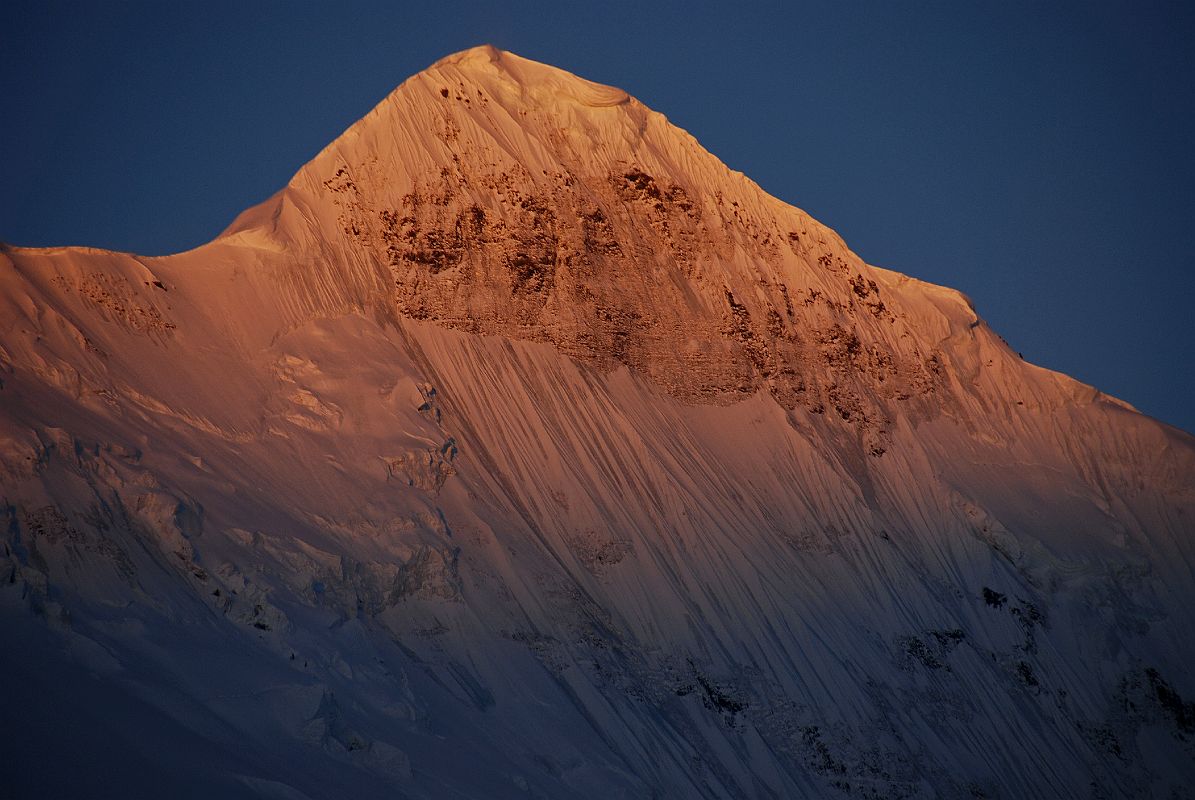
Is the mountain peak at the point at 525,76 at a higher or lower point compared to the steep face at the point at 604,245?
higher

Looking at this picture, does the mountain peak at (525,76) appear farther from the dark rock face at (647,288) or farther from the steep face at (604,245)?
the dark rock face at (647,288)

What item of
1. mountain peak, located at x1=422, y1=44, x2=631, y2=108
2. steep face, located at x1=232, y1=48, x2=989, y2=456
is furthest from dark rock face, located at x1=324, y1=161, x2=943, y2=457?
mountain peak, located at x1=422, y1=44, x2=631, y2=108

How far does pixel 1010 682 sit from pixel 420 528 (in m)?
22.4

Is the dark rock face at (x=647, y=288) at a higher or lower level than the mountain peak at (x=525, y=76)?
lower

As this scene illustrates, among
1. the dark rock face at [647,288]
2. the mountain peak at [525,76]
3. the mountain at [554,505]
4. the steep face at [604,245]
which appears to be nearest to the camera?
the mountain at [554,505]

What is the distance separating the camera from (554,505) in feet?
149

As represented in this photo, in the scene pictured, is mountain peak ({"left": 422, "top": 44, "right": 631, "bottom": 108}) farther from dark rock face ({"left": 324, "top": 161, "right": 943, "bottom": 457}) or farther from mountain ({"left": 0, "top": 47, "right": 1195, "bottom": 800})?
dark rock face ({"left": 324, "top": 161, "right": 943, "bottom": 457})

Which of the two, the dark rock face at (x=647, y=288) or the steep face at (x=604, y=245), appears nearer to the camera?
the dark rock face at (x=647, y=288)

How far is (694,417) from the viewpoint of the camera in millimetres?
52156

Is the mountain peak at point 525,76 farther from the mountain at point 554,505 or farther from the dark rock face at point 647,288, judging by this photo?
the dark rock face at point 647,288

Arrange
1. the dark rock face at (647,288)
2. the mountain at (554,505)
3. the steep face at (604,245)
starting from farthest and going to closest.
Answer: the steep face at (604,245)
the dark rock face at (647,288)
the mountain at (554,505)

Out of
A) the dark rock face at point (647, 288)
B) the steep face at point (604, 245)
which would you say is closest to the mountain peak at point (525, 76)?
the steep face at point (604, 245)

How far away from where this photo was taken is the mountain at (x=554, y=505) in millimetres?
32594

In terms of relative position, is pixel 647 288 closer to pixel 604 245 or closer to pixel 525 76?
pixel 604 245
